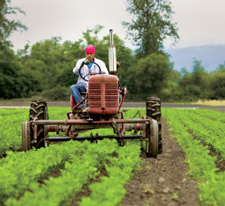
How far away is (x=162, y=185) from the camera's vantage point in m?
5.45

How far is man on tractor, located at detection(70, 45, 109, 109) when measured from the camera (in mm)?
7896

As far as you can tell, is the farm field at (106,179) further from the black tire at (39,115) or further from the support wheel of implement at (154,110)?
the support wheel of implement at (154,110)

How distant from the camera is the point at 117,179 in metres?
4.55

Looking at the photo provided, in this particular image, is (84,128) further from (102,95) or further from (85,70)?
(85,70)

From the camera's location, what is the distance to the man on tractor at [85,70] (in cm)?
790

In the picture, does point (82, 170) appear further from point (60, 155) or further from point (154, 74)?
point (154, 74)

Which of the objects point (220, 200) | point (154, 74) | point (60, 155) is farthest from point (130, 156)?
point (154, 74)

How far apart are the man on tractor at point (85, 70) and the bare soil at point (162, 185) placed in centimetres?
207

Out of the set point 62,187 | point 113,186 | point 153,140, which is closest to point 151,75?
point 153,140

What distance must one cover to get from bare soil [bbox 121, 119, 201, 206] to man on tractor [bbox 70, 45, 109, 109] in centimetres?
207

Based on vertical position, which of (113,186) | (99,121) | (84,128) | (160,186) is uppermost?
(99,121)

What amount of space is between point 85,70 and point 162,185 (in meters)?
3.47

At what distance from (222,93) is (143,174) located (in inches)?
1814

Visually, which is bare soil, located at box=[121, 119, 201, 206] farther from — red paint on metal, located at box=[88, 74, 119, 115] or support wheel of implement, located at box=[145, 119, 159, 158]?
red paint on metal, located at box=[88, 74, 119, 115]
